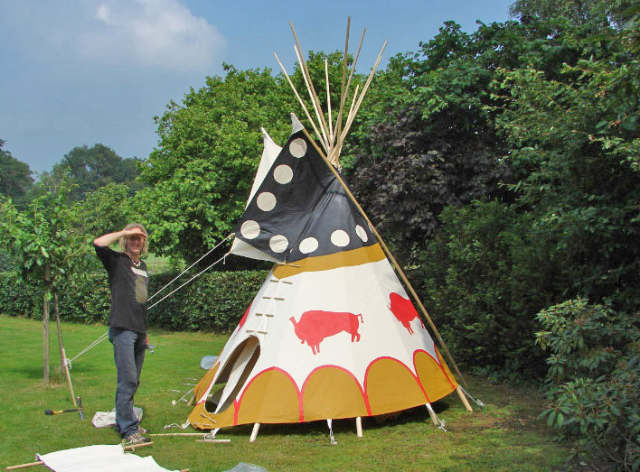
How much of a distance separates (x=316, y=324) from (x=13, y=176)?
81.9 metres

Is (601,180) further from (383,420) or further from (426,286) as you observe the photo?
Result: (426,286)

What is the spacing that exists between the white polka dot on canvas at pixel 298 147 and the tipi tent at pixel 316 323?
0.04 feet

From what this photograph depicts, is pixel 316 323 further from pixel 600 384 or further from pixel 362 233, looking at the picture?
pixel 600 384

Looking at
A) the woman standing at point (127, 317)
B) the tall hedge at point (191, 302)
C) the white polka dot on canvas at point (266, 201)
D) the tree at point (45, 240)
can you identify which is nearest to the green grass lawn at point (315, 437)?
the woman standing at point (127, 317)

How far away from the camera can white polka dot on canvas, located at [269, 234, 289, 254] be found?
6.34 meters

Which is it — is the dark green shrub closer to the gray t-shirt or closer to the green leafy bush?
the green leafy bush

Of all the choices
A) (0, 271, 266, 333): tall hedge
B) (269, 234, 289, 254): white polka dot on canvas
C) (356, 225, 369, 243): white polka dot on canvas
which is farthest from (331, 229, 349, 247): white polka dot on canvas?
(0, 271, 266, 333): tall hedge

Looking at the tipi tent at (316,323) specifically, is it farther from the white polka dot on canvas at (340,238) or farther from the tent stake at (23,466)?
the tent stake at (23,466)

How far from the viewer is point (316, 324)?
578cm

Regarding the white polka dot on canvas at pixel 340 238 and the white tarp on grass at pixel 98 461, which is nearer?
the white tarp on grass at pixel 98 461

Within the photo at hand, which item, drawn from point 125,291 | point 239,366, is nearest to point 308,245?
point 239,366

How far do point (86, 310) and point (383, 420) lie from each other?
14507 mm

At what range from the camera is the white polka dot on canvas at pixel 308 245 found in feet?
20.6

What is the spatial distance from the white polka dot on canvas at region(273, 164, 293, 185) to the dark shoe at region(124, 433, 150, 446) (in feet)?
10.4
